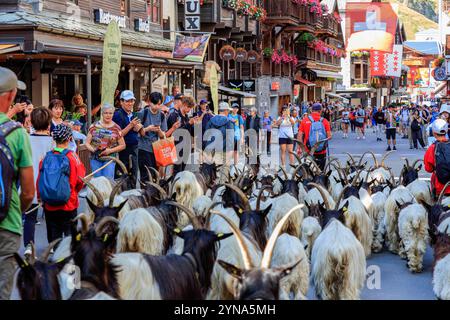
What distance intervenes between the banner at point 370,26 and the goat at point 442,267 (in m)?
71.0

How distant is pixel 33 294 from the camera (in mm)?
5465

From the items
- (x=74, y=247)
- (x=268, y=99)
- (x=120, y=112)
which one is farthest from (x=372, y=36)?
(x=74, y=247)

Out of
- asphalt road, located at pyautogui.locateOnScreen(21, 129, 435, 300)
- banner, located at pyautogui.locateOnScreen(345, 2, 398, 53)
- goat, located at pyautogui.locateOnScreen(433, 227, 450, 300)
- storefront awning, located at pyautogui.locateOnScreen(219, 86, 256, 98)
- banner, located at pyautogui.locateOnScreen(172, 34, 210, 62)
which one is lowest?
asphalt road, located at pyautogui.locateOnScreen(21, 129, 435, 300)

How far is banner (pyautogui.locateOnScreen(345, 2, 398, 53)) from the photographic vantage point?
78062 mm

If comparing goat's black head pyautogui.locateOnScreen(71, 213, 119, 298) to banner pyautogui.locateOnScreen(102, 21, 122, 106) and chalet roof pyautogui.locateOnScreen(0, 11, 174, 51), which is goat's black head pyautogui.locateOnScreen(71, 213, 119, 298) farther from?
chalet roof pyautogui.locateOnScreen(0, 11, 174, 51)

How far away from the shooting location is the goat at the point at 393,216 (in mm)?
10555

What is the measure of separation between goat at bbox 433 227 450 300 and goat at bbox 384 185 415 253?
222 centimetres

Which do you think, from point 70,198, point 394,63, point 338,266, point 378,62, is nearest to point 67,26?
point 70,198

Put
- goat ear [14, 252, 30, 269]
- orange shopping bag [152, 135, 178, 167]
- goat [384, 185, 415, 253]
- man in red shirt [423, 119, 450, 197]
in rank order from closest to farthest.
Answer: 1. goat ear [14, 252, 30, 269]
2. goat [384, 185, 415, 253]
3. man in red shirt [423, 119, 450, 197]
4. orange shopping bag [152, 135, 178, 167]

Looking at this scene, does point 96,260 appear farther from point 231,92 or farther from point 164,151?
point 231,92

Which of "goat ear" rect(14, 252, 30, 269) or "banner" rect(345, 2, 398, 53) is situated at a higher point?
"banner" rect(345, 2, 398, 53)

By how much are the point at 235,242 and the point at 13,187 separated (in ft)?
7.63

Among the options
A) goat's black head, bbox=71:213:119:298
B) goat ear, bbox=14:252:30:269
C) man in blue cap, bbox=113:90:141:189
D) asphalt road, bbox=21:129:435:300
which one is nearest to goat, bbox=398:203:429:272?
asphalt road, bbox=21:129:435:300

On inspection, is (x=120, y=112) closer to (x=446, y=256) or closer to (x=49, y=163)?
(x=49, y=163)
